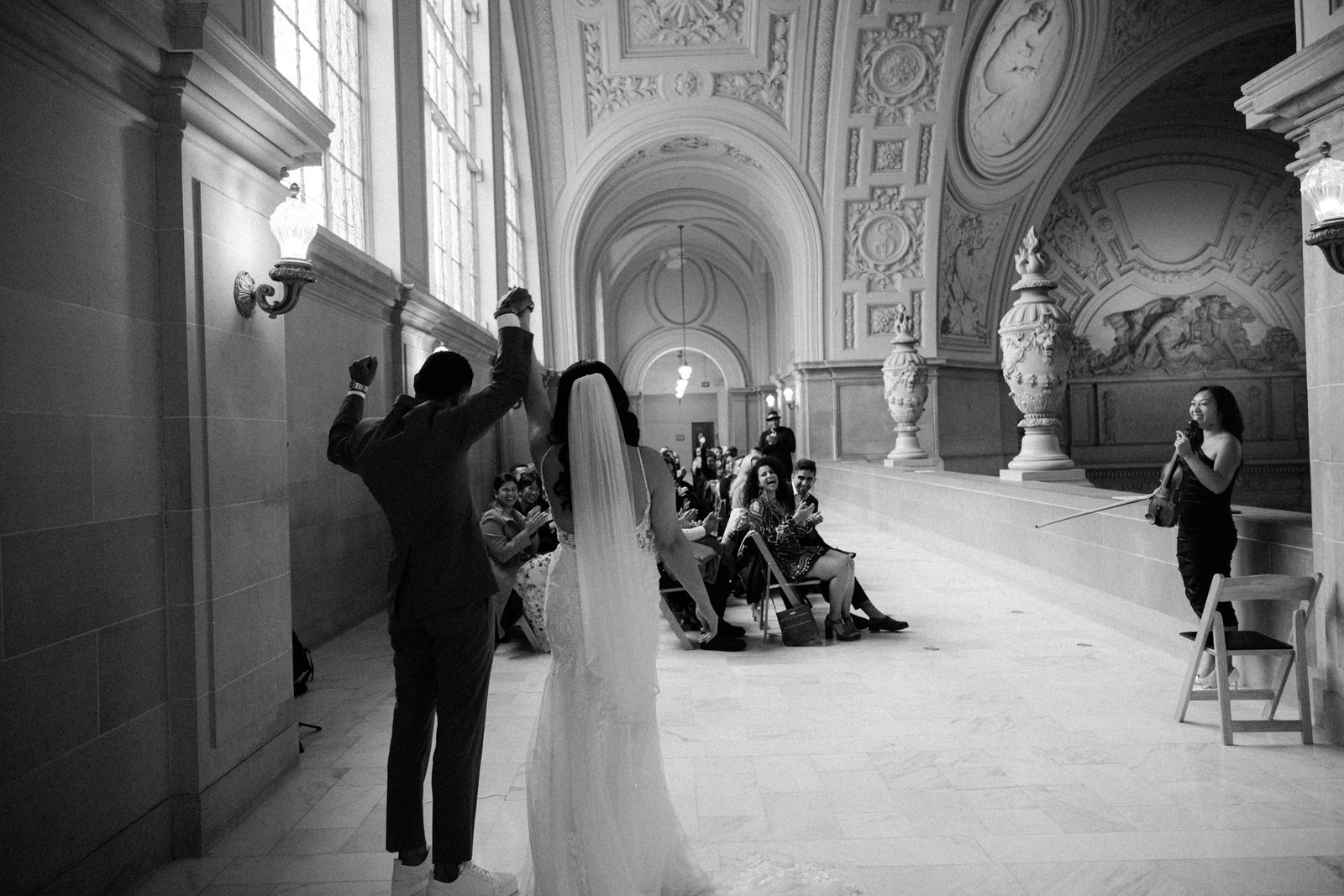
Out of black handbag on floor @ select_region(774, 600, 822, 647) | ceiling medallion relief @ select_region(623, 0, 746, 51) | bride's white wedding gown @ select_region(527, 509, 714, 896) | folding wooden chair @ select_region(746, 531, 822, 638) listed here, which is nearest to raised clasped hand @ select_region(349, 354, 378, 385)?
bride's white wedding gown @ select_region(527, 509, 714, 896)

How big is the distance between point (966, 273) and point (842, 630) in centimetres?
1523

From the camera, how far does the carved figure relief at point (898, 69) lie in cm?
1677

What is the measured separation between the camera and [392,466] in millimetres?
2594

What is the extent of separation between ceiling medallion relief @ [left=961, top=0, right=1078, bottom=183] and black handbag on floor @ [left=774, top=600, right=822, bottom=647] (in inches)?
573

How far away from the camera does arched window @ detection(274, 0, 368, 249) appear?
21.8ft

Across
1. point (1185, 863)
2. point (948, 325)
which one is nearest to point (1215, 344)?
point (948, 325)

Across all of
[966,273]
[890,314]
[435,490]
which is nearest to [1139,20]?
[966,273]

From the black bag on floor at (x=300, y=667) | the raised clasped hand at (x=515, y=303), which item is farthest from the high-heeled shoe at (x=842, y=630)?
the raised clasped hand at (x=515, y=303)

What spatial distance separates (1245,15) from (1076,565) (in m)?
15.7

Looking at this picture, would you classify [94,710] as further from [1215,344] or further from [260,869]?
[1215,344]

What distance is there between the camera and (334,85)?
747 cm

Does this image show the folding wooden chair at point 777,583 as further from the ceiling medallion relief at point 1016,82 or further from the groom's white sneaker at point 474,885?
the ceiling medallion relief at point 1016,82

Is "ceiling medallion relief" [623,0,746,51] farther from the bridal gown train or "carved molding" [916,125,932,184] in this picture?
the bridal gown train

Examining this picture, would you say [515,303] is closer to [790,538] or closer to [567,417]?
[567,417]
